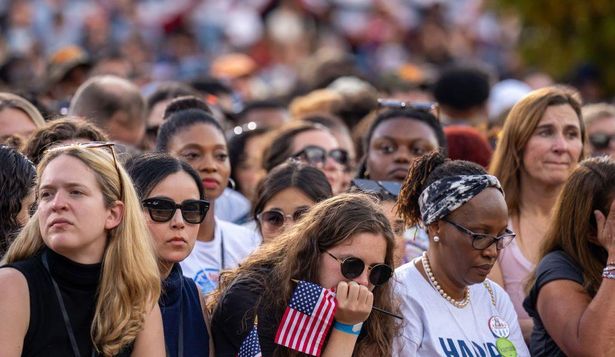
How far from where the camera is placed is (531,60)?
43.0ft

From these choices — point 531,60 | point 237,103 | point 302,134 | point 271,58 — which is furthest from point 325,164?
point 271,58

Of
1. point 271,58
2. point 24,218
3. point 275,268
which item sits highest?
point 271,58

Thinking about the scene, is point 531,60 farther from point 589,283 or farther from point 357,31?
point 589,283

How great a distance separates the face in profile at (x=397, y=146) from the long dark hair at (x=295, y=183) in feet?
3.21

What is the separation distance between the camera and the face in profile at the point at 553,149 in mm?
6691

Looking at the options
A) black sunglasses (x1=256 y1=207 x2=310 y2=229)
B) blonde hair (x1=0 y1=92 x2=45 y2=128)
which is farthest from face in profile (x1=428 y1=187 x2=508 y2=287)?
blonde hair (x1=0 y1=92 x2=45 y2=128)

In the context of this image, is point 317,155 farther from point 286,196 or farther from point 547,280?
point 547,280

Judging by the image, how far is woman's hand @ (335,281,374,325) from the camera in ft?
15.3

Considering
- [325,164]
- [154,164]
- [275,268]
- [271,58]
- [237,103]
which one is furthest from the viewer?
[271,58]

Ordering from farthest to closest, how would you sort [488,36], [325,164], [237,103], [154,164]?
1. [488,36]
2. [237,103]
3. [325,164]
4. [154,164]

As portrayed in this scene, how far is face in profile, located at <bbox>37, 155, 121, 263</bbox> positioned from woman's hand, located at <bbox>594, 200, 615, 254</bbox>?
234 cm

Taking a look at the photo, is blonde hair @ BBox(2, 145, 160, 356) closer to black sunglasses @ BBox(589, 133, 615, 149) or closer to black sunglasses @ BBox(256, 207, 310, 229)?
black sunglasses @ BBox(256, 207, 310, 229)

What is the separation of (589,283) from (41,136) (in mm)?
2817

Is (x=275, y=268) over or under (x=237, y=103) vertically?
under
